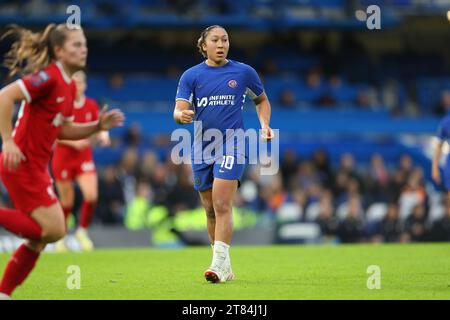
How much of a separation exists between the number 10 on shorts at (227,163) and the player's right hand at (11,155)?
302 cm

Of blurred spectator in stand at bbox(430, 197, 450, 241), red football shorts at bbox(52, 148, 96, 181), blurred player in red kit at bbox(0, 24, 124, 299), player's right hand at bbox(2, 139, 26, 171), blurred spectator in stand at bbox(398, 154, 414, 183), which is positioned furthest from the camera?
blurred spectator in stand at bbox(398, 154, 414, 183)

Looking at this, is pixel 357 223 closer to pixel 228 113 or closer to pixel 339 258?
pixel 339 258

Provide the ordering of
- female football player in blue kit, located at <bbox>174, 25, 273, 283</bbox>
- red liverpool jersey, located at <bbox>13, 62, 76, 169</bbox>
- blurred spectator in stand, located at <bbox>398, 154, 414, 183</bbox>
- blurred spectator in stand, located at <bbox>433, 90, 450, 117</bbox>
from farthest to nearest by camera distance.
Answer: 1. blurred spectator in stand, located at <bbox>433, 90, 450, 117</bbox>
2. blurred spectator in stand, located at <bbox>398, 154, 414, 183</bbox>
3. female football player in blue kit, located at <bbox>174, 25, 273, 283</bbox>
4. red liverpool jersey, located at <bbox>13, 62, 76, 169</bbox>

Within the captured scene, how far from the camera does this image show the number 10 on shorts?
418 inches

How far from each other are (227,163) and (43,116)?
2696 mm

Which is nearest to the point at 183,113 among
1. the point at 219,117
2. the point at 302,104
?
the point at 219,117

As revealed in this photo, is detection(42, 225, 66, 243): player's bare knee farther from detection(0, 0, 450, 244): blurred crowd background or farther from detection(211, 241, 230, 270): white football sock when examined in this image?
detection(0, 0, 450, 244): blurred crowd background

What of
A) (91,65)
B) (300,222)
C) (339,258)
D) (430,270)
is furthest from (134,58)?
(430,270)

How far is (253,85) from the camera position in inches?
435

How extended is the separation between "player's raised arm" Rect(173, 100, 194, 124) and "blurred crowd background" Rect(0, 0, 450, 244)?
996 centimetres

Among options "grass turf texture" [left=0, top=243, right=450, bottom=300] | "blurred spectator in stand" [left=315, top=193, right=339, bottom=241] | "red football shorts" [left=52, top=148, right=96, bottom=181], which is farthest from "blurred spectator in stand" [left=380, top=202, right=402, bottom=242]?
"red football shorts" [left=52, top=148, right=96, bottom=181]

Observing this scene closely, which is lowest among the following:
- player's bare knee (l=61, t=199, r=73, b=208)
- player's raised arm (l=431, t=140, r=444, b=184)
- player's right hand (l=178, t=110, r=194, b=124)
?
player's right hand (l=178, t=110, r=194, b=124)
